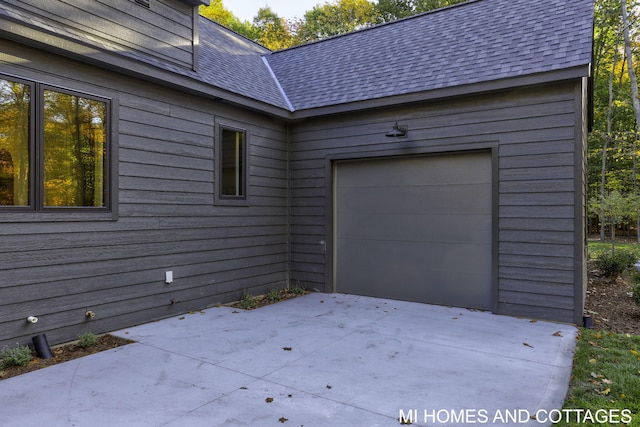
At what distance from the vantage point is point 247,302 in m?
5.58

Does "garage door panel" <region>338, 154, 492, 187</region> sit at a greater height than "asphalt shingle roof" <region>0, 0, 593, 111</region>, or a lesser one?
lesser

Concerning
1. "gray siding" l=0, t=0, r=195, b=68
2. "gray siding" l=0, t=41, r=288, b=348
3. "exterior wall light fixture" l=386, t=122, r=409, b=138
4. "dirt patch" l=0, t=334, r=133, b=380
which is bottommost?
"dirt patch" l=0, t=334, r=133, b=380

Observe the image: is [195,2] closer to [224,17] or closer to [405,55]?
[405,55]


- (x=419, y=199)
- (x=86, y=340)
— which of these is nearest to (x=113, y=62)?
(x=86, y=340)

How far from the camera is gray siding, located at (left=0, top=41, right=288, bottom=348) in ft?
11.9

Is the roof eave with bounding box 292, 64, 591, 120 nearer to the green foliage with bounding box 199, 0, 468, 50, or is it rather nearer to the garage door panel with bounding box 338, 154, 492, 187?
the garage door panel with bounding box 338, 154, 492, 187

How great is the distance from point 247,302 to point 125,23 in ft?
12.1

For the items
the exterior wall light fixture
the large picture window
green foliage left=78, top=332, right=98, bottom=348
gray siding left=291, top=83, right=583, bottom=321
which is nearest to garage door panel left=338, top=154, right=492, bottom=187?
gray siding left=291, top=83, right=583, bottom=321

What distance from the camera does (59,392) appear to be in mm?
2834

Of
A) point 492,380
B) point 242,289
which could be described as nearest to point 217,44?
point 242,289

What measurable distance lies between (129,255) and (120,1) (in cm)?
279

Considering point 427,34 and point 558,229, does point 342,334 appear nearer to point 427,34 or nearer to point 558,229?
point 558,229

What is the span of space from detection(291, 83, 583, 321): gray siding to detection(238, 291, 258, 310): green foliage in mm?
2870

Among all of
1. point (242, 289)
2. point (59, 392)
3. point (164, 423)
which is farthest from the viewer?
point (242, 289)
